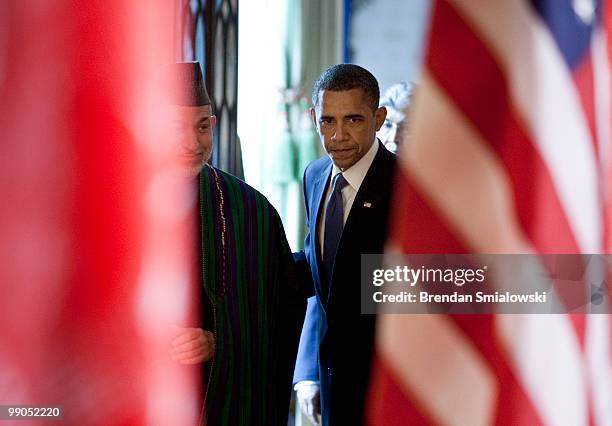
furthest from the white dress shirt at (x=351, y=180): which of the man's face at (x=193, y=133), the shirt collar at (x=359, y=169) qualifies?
the man's face at (x=193, y=133)

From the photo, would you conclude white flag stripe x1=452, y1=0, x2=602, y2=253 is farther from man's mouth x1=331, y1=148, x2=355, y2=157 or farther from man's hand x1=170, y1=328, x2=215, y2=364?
man's hand x1=170, y1=328, x2=215, y2=364

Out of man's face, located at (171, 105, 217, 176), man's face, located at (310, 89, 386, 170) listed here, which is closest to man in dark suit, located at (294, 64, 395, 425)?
man's face, located at (310, 89, 386, 170)

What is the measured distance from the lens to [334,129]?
3.88ft

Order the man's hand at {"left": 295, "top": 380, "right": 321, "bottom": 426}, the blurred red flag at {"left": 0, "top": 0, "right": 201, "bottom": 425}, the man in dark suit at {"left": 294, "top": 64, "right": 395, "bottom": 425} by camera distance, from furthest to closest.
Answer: the man's hand at {"left": 295, "top": 380, "right": 321, "bottom": 426}, the man in dark suit at {"left": 294, "top": 64, "right": 395, "bottom": 425}, the blurred red flag at {"left": 0, "top": 0, "right": 201, "bottom": 425}

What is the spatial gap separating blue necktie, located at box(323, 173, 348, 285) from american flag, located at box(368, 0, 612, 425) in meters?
0.26

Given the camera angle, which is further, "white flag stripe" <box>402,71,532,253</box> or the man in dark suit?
the man in dark suit

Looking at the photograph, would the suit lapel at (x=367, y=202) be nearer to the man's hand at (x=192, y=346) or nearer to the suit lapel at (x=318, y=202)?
the suit lapel at (x=318, y=202)

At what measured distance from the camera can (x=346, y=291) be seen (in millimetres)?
1178

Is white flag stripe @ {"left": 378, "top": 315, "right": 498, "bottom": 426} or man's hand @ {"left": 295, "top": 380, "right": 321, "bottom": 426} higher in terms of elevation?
white flag stripe @ {"left": 378, "top": 315, "right": 498, "bottom": 426}

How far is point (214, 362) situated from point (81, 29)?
0.51 metres

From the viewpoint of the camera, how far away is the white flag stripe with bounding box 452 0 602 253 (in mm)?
861

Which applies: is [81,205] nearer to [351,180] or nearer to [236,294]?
[236,294]

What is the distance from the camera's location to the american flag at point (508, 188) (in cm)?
85

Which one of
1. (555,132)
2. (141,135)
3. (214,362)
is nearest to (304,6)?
(141,135)
